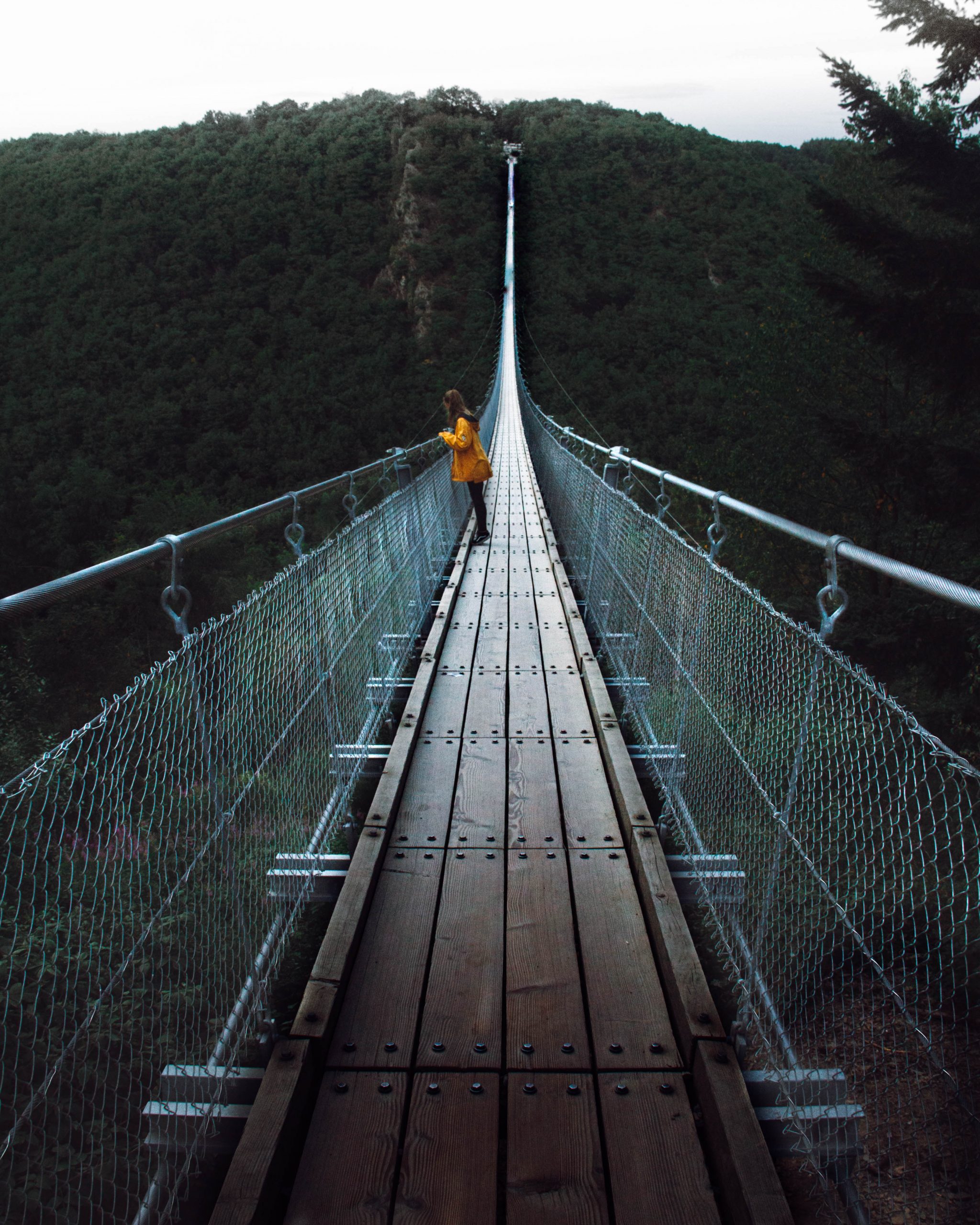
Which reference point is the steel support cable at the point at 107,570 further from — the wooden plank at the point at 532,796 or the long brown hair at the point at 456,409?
the long brown hair at the point at 456,409

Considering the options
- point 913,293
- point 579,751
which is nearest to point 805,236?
point 913,293

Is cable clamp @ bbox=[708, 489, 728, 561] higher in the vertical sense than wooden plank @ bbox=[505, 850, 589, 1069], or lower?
higher

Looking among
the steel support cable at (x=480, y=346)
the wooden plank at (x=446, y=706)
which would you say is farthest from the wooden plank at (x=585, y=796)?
the steel support cable at (x=480, y=346)

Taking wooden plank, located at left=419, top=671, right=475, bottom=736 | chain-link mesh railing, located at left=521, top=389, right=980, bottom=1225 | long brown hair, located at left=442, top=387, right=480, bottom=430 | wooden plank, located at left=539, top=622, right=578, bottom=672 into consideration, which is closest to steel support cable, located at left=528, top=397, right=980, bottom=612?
chain-link mesh railing, located at left=521, top=389, right=980, bottom=1225

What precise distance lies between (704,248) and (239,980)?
47095mm

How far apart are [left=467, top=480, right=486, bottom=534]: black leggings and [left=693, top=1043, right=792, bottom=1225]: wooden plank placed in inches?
218

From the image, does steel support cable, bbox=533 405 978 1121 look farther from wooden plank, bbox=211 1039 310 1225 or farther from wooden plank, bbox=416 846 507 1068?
wooden plank, bbox=211 1039 310 1225

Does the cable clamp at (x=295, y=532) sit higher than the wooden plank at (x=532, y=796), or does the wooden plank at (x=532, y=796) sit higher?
the cable clamp at (x=295, y=532)

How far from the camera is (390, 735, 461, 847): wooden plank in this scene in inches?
99.4

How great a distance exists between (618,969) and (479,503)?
541cm

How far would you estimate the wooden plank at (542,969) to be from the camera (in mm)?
1695

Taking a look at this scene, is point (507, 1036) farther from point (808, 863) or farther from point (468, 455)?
point (468, 455)

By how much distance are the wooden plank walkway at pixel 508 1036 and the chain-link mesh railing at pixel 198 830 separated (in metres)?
0.16

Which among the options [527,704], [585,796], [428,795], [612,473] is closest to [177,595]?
[428,795]
